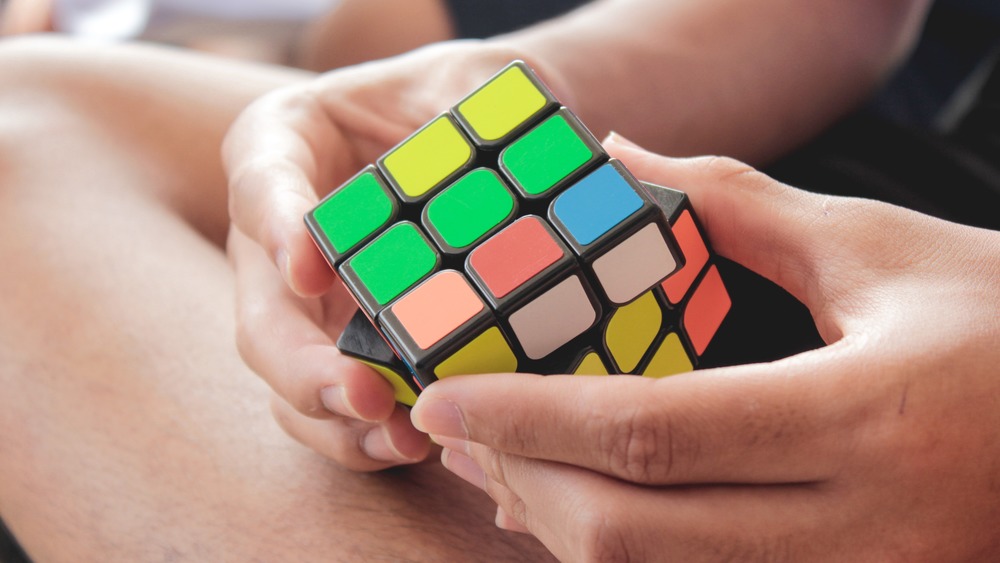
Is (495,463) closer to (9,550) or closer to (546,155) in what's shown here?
(546,155)

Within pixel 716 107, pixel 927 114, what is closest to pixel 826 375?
pixel 716 107

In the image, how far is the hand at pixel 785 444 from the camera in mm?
508

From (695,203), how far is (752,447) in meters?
0.24

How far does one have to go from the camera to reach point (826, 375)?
0.51m

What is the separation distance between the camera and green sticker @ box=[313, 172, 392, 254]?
66 centimetres

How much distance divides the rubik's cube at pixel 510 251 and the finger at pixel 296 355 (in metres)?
0.02

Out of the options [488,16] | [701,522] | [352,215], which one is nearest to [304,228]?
[352,215]

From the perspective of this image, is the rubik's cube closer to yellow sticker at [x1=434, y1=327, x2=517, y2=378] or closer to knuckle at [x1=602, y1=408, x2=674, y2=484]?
yellow sticker at [x1=434, y1=327, x2=517, y2=378]

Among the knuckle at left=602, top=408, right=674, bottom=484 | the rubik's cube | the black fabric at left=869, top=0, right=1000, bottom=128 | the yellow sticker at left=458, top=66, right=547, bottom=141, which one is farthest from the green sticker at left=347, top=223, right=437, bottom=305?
the black fabric at left=869, top=0, right=1000, bottom=128

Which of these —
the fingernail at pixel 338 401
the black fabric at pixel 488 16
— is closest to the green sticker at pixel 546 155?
the fingernail at pixel 338 401

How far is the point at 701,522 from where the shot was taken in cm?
52

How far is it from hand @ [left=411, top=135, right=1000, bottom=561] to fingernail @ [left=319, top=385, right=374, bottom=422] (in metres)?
0.09

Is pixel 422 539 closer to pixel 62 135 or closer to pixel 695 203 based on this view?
pixel 695 203

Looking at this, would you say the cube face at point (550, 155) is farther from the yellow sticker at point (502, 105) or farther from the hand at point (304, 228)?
the hand at point (304, 228)
